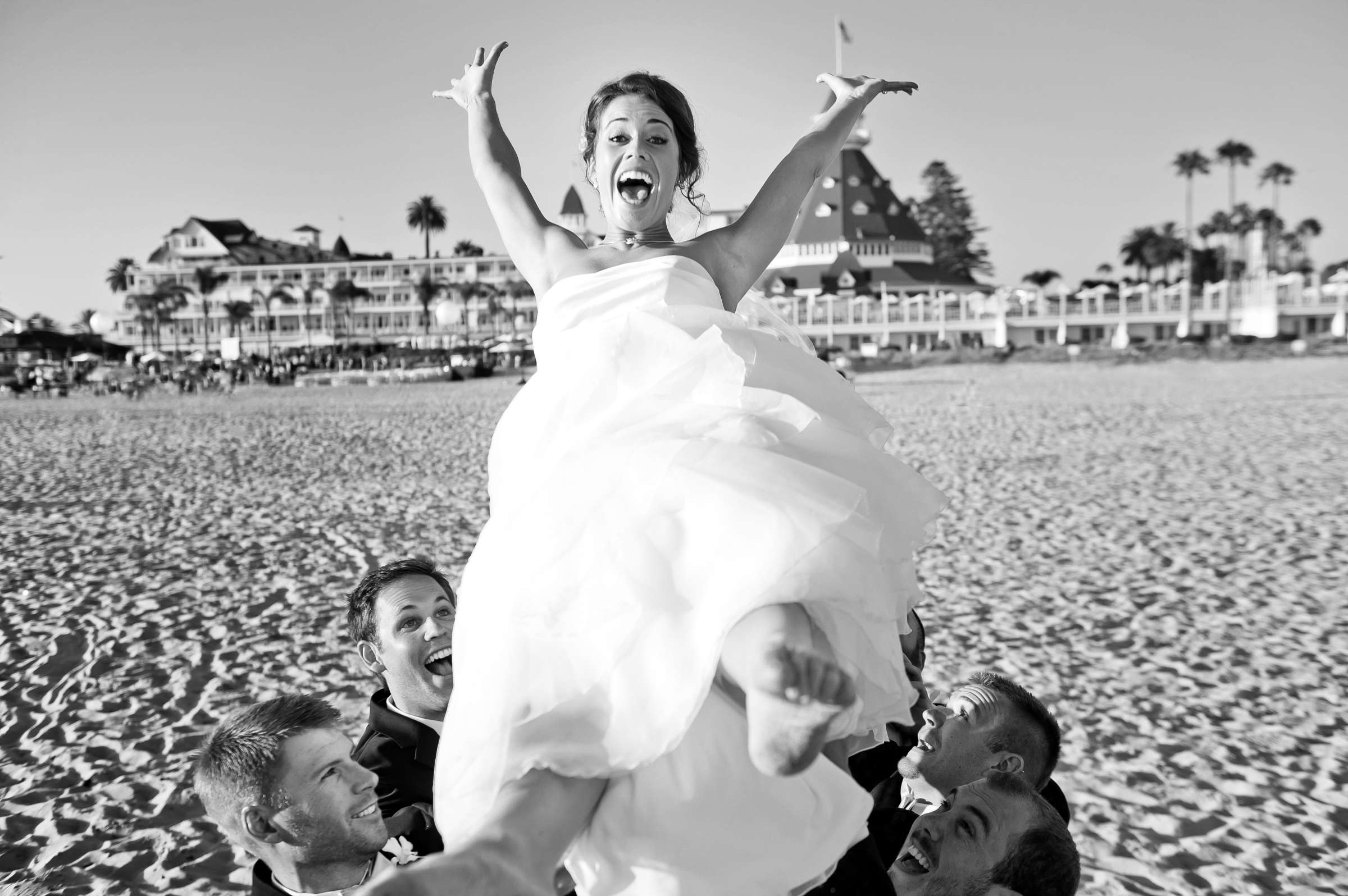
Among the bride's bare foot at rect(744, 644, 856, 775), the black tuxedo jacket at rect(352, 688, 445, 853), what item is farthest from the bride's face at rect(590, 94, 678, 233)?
the black tuxedo jacket at rect(352, 688, 445, 853)

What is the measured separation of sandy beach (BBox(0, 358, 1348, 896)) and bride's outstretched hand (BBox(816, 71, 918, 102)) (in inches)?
99.5

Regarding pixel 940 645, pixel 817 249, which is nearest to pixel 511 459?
pixel 940 645

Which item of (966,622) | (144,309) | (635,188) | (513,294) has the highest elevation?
(513,294)

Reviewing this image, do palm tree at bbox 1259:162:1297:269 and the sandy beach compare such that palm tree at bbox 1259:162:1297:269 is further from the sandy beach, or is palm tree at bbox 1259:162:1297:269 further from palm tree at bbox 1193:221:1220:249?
the sandy beach

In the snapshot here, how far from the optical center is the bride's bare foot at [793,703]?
62.1 inches

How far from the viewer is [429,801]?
291 cm

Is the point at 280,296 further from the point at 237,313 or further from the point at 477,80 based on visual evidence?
the point at 477,80

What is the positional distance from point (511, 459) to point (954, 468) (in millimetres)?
12454

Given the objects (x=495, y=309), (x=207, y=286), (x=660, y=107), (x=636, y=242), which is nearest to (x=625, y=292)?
(x=636, y=242)

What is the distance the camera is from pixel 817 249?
3509 inches

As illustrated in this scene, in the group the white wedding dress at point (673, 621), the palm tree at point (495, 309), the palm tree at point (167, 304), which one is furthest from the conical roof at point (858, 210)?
the white wedding dress at point (673, 621)

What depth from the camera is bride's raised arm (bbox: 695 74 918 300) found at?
2576 mm

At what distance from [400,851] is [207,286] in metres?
94.3

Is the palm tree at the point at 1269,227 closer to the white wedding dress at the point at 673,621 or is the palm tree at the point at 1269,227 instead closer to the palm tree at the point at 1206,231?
the palm tree at the point at 1206,231
